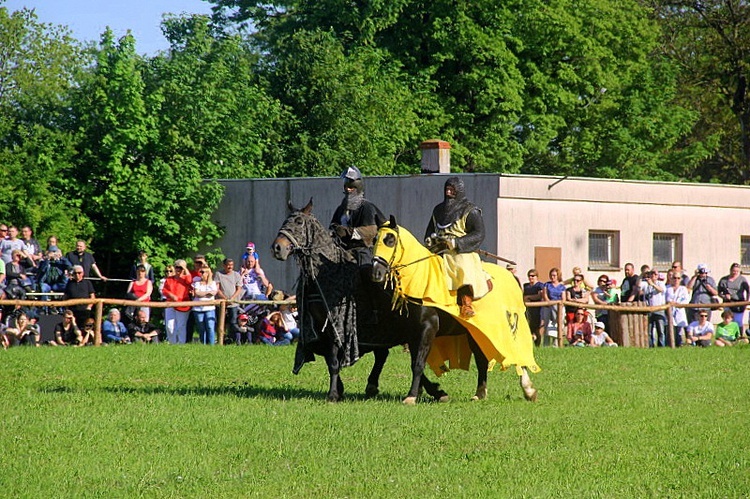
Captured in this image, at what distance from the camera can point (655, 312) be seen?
2653 cm

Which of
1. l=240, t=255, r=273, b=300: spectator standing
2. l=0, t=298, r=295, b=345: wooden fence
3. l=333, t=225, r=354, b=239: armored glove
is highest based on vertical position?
l=333, t=225, r=354, b=239: armored glove

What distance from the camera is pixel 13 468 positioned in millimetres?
9141

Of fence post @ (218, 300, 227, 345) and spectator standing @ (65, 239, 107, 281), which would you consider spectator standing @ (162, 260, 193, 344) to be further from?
spectator standing @ (65, 239, 107, 281)

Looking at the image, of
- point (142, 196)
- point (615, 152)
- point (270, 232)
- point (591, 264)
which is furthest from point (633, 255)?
point (615, 152)

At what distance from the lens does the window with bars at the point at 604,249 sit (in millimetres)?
32344

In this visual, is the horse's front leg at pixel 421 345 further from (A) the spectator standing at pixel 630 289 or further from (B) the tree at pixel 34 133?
(B) the tree at pixel 34 133

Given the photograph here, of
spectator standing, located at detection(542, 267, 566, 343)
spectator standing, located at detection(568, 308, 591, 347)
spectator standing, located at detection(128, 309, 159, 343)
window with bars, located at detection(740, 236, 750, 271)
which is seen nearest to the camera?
spectator standing, located at detection(128, 309, 159, 343)

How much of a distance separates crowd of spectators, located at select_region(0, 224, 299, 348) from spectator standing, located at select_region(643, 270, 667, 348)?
7.43 metres

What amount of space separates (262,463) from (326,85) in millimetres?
33456

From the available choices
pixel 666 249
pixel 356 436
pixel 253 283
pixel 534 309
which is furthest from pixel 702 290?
pixel 356 436

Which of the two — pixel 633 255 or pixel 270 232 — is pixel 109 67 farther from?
pixel 633 255

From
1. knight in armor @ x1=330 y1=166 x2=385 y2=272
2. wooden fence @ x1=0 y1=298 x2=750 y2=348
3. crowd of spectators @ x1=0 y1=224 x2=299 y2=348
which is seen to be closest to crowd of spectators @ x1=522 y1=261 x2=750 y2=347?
wooden fence @ x1=0 y1=298 x2=750 y2=348

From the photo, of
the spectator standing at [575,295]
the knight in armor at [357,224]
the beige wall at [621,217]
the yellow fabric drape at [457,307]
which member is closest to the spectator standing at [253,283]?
the spectator standing at [575,295]

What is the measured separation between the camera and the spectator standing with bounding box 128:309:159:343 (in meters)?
23.8
